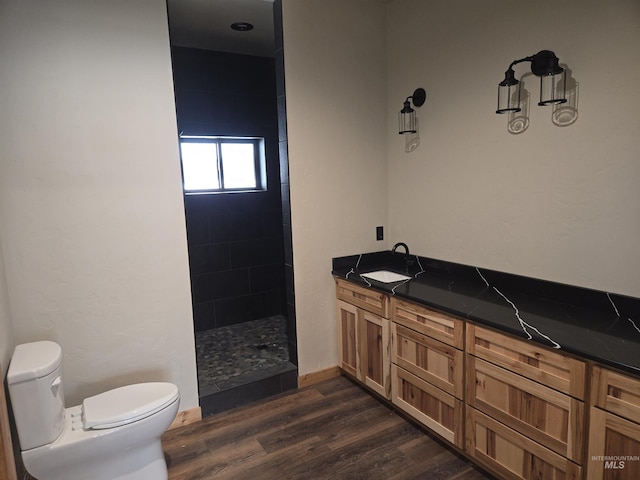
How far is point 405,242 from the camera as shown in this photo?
319 centimetres

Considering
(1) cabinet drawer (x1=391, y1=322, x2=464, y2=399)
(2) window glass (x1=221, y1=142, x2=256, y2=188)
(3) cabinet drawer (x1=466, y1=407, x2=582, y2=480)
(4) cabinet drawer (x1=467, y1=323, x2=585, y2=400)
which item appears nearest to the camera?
(4) cabinet drawer (x1=467, y1=323, x2=585, y2=400)

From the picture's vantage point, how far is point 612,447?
58.7 inches

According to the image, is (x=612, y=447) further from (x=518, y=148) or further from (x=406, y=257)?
(x=406, y=257)

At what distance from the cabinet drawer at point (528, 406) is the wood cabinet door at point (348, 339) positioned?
100cm

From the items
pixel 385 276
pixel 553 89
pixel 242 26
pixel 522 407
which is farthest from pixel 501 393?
pixel 242 26

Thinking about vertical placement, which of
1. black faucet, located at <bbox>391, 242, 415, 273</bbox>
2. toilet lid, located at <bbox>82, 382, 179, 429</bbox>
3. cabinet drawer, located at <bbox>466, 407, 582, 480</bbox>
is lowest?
cabinet drawer, located at <bbox>466, 407, 582, 480</bbox>

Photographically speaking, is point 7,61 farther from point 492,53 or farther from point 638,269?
point 638,269

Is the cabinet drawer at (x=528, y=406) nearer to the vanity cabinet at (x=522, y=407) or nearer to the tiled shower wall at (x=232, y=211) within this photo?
the vanity cabinet at (x=522, y=407)

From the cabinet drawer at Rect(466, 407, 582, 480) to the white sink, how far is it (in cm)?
100

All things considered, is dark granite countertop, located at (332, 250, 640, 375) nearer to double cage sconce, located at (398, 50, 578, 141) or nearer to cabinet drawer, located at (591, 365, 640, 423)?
cabinet drawer, located at (591, 365, 640, 423)

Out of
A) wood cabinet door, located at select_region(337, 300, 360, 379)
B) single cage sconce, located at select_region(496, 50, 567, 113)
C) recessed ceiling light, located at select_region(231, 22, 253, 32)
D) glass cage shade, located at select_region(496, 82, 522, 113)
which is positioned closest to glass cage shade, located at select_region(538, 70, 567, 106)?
single cage sconce, located at select_region(496, 50, 567, 113)

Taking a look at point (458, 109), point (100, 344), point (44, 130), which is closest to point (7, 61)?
point (44, 130)

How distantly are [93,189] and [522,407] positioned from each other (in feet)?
8.01

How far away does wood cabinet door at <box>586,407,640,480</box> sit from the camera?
143cm
